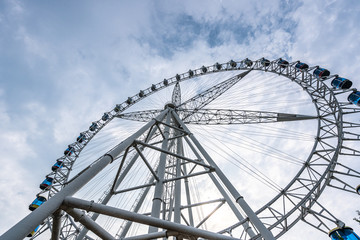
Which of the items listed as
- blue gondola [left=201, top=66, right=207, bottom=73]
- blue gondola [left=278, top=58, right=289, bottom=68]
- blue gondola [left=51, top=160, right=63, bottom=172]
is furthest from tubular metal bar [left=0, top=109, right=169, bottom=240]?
blue gondola [left=201, top=66, right=207, bottom=73]

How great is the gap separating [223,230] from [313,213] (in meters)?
5.96

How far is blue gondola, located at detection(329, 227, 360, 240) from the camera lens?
9.28 m

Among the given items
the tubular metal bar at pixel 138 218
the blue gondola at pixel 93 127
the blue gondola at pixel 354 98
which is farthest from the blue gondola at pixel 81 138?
the blue gondola at pixel 354 98

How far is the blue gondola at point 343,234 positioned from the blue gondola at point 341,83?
9.19 meters

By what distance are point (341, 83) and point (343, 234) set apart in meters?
9.76

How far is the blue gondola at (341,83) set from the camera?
1427 cm

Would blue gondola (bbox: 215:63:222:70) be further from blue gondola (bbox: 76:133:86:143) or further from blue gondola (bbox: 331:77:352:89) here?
blue gondola (bbox: 76:133:86:143)

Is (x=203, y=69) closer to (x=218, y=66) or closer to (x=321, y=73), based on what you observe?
(x=218, y=66)

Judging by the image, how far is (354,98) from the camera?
43.4 ft

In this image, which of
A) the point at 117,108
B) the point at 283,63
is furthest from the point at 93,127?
the point at 283,63

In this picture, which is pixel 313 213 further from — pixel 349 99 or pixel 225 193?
pixel 225 193

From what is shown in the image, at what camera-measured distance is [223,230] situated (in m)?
15.4

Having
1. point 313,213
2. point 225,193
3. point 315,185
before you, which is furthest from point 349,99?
point 225,193

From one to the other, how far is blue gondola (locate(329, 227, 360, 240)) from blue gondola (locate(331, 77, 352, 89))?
362 inches
